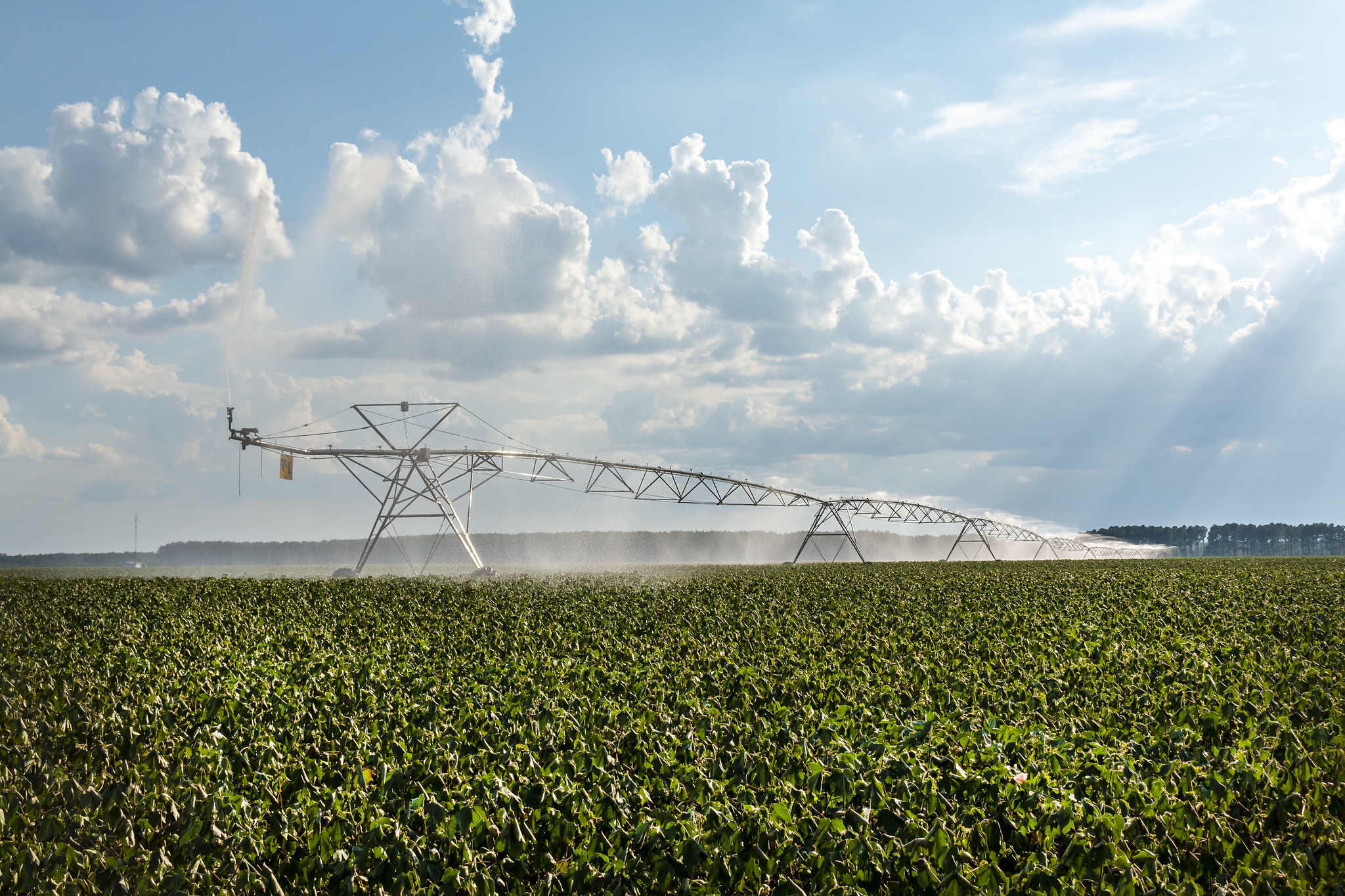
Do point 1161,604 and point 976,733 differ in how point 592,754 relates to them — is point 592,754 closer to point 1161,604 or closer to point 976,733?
point 976,733

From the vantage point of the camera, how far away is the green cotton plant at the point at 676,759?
521 centimetres

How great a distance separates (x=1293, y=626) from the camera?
1817 cm

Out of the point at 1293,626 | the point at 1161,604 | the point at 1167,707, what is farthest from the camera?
the point at 1161,604

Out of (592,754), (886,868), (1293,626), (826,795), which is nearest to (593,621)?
(592,754)

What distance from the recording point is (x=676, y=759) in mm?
7574

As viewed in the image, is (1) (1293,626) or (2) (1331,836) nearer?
(2) (1331,836)

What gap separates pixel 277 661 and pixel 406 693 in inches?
183

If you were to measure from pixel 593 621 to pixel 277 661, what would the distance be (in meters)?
7.12

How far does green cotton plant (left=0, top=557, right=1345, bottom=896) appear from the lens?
5.21m

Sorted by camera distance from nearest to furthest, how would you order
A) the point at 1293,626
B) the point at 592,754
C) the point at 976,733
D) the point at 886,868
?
the point at 886,868, the point at 592,754, the point at 976,733, the point at 1293,626

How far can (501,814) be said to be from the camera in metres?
5.72

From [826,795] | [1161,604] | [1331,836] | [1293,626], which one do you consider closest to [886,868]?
[826,795]

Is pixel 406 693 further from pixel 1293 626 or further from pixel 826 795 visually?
pixel 1293 626

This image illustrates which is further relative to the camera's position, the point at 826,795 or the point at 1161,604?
the point at 1161,604
